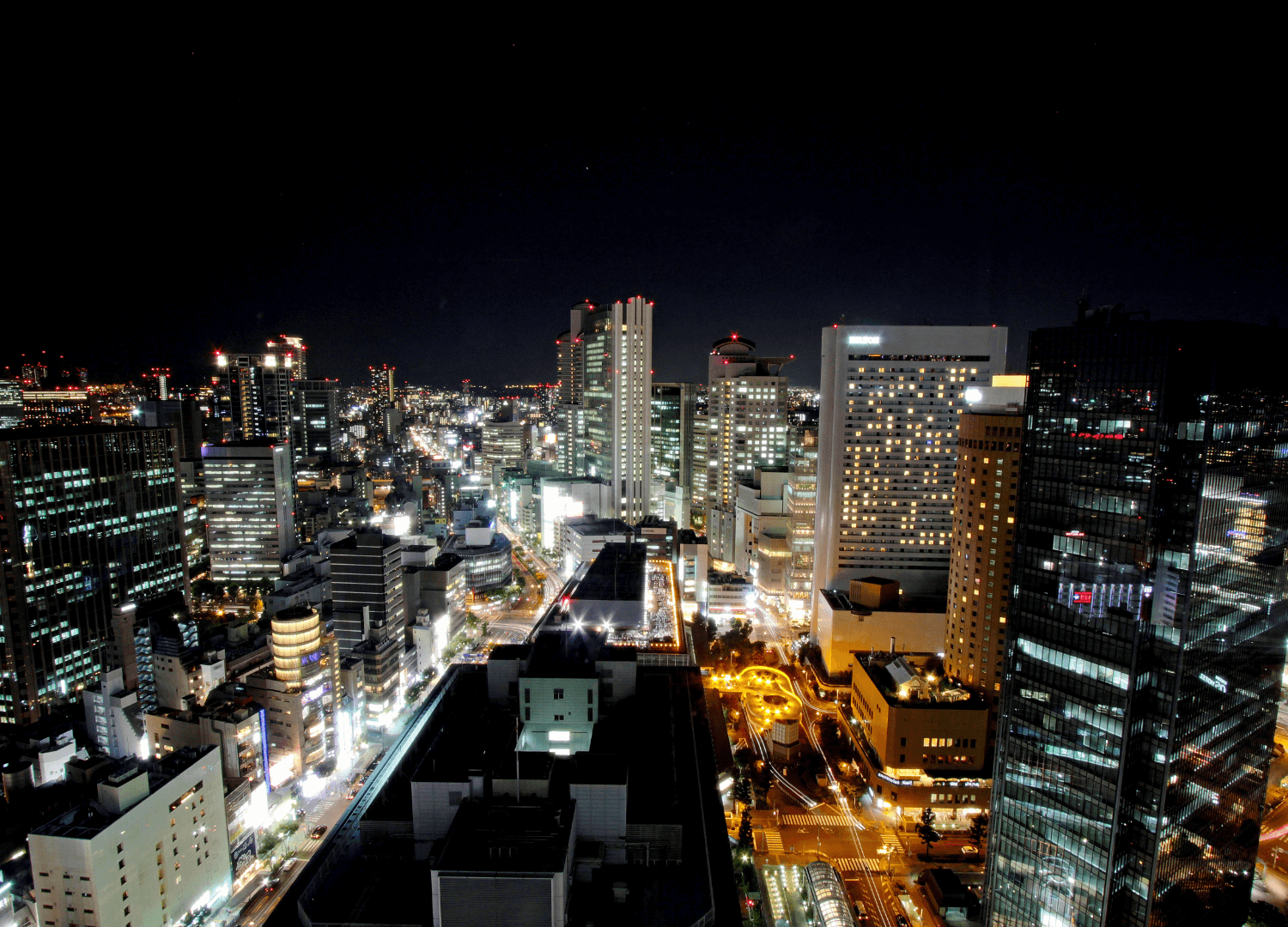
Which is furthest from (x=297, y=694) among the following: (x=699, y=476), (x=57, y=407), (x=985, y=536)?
(x=57, y=407)

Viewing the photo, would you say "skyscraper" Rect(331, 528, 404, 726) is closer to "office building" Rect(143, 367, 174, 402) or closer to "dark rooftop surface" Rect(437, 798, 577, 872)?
"dark rooftop surface" Rect(437, 798, 577, 872)

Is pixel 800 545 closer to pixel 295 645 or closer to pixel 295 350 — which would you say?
pixel 295 645

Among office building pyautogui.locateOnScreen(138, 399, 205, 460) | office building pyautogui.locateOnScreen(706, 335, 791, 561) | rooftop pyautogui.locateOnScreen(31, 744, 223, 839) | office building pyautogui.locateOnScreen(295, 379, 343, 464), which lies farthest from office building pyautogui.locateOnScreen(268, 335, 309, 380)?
rooftop pyautogui.locateOnScreen(31, 744, 223, 839)

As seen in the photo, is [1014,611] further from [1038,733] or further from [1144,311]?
[1144,311]

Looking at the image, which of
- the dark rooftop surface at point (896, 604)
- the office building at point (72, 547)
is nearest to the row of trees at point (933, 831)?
the dark rooftop surface at point (896, 604)

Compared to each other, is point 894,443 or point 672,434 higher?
point 894,443
